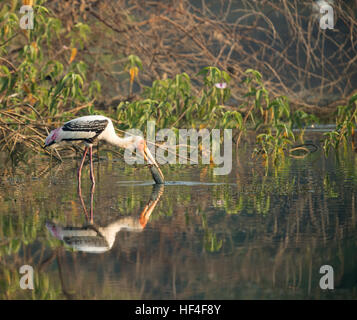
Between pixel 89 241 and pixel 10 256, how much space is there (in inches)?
28.7

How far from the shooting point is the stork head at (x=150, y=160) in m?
9.76

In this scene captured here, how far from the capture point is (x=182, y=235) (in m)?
6.51

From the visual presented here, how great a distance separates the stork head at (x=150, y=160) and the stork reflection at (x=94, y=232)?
1987 millimetres

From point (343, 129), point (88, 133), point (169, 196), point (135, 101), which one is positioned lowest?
point (169, 196)

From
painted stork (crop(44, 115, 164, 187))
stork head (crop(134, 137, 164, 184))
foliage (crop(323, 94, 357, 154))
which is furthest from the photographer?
foliage (crop(323, 94, 357, 154))

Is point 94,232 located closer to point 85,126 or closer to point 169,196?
point 169,196

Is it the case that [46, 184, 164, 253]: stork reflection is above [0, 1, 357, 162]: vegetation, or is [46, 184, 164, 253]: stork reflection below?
below

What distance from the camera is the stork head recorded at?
9.76m

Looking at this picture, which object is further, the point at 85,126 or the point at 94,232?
the point at 85,126

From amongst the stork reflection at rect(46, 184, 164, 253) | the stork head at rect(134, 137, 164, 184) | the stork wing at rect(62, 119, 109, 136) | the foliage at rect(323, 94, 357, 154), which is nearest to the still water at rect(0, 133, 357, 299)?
the stork reflection at rect(46, 184, 164, 253)

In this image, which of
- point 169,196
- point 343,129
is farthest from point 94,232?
point 343,129

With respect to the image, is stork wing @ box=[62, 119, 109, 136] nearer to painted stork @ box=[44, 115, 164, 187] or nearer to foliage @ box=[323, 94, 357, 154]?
painted stork @ box=[44, 115, 164, 187]

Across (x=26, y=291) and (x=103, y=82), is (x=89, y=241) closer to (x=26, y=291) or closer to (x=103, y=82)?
(x=26, y=291)

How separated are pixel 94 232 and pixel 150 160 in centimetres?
345
